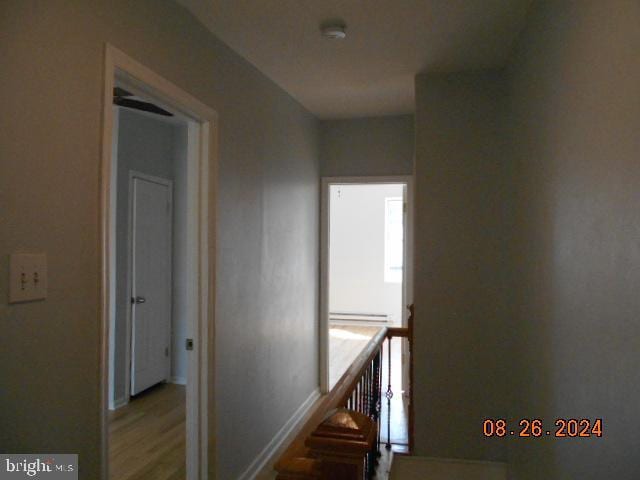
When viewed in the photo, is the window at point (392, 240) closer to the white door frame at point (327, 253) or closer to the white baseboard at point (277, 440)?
the white door frame at point (327, 253)

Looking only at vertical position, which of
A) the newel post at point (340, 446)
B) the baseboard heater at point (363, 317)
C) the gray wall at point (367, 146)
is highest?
the gray wall at point (367, 146)

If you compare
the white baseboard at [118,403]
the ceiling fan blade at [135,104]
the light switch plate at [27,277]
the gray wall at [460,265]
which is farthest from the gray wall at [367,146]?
the light switch plate at [27,277]

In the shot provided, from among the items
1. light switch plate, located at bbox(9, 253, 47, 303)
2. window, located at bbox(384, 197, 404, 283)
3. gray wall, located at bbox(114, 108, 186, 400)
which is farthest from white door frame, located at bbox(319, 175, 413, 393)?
window, located at bbox(384, 197, 404, 283)

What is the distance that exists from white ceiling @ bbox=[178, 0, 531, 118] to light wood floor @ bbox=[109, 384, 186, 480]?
255cm

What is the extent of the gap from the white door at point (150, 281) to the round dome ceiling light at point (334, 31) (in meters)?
2.54

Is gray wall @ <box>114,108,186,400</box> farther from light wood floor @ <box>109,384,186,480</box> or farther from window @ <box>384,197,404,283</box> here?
window @ <box>384,197,404,283</box>

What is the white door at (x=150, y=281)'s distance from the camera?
4.33 meters

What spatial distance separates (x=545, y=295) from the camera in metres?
2.07

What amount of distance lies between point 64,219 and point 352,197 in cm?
714

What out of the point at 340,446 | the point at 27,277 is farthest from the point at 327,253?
the point at 340,446

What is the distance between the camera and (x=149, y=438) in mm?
3434

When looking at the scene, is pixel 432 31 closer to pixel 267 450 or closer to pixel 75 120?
pixel 75 120

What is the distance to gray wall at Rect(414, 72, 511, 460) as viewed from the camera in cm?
300

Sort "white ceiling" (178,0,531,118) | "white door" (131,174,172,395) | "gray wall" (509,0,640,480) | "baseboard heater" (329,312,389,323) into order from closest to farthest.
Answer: "gray wall" (509,0,640,480) < "white ceiling" (178,0,531,118) < "white door" (131,174,172,395) < "baseboard heater" (329,312,389,323)
